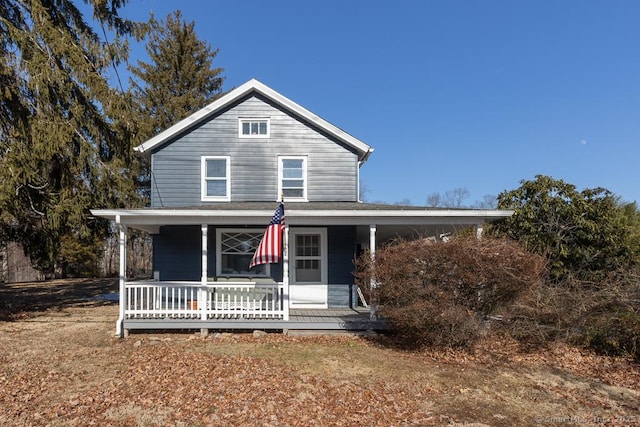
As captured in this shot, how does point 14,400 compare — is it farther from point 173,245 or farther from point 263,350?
point 173,245

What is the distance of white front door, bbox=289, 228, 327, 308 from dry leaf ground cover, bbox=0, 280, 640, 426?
7.55 ft

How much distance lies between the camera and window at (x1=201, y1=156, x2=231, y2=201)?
12.0 m

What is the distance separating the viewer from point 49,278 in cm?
2631

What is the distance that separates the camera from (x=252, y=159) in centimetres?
1223

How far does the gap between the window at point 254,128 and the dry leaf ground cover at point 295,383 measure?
6514mm

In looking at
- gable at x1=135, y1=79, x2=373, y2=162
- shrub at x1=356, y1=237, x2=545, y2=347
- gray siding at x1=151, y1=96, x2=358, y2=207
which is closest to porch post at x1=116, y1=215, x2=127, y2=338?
gray siding at x1=151, y1=96, x2=358, y2=207

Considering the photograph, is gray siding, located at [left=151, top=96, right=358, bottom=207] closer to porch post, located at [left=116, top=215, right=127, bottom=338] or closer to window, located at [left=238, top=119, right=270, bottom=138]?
window, located at [left=238, top=119, right=270, bottom=138]

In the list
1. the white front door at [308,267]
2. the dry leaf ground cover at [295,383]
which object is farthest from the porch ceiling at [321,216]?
the dry leaf ground cover at [295,383]

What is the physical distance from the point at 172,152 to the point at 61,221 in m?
3.96

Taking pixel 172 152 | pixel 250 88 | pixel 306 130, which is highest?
pixel 250 88

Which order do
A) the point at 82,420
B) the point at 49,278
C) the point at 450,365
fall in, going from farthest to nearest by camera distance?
the point at 49,278 → the point at 450,365 → the point at 82,420

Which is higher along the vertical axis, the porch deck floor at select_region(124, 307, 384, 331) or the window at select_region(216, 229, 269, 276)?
the window at select_region(216, 229, 269, 276)

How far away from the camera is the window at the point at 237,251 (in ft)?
36.6

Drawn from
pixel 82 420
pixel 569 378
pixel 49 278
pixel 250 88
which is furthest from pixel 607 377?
pixel 49 278
